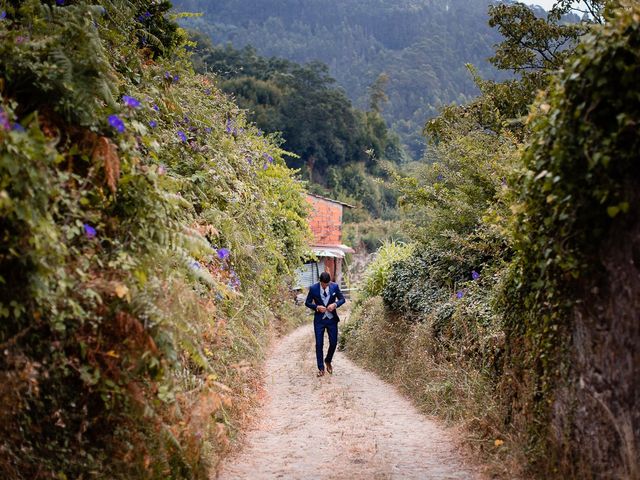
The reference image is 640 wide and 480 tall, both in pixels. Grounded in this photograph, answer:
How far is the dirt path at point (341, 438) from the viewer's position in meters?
6.14

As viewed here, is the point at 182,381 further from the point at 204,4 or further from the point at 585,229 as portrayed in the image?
A: the point at 204,4

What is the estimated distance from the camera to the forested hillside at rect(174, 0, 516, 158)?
113562 mm

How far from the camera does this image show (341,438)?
286 inches

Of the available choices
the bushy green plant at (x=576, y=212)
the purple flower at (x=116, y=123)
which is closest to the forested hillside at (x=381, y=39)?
the bushy green plant at (x=576, y=212)

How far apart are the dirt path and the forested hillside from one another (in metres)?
92.0

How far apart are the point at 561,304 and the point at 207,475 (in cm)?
320

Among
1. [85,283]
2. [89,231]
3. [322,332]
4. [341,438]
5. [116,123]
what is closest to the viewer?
[85,283]

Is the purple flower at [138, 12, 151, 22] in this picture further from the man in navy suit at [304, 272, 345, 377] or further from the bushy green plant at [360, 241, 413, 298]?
the bushy green plant at [360, 241, 413, 298]

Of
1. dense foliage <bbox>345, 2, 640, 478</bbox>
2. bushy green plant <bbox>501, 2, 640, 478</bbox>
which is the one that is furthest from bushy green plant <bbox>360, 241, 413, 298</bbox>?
bushy green plant <bbox>501, 2, 640, 478</bbox>

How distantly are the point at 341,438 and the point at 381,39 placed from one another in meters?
152

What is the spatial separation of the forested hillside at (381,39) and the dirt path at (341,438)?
302ft

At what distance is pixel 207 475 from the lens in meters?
5.54

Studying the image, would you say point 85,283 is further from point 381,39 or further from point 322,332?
point 381,39

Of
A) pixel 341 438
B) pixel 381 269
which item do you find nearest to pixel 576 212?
pixel 341 438
